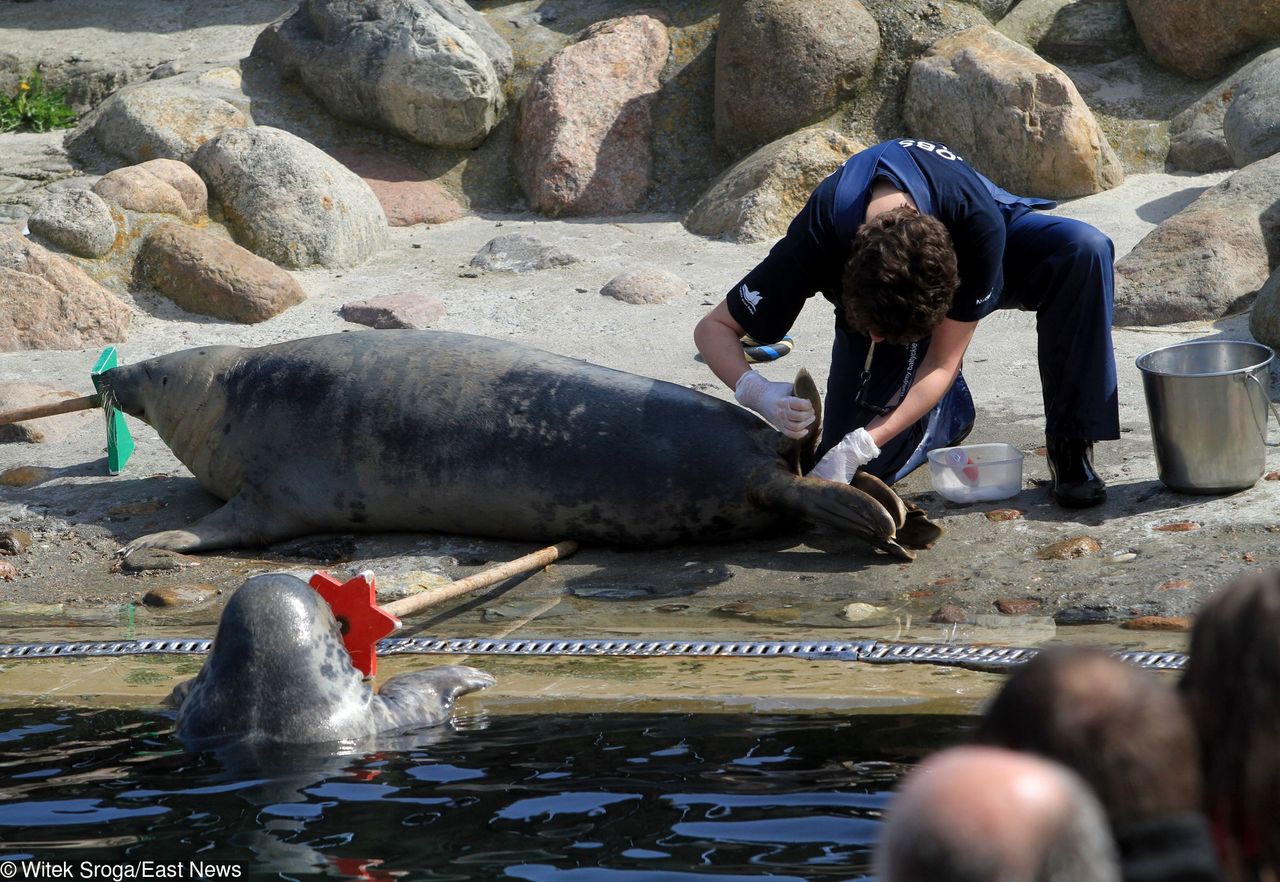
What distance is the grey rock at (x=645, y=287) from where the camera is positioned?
7.30 metres

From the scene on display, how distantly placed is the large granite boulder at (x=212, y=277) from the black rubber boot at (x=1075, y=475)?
13.4ft

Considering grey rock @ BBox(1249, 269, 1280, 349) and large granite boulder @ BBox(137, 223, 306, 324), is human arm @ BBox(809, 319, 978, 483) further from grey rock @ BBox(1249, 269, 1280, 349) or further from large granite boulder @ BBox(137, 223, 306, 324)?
large granite boulder @ BBox(137, 223, 306, 324)

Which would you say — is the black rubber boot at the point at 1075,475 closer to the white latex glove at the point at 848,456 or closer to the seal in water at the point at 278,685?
the white latex glove at the point at 848,456

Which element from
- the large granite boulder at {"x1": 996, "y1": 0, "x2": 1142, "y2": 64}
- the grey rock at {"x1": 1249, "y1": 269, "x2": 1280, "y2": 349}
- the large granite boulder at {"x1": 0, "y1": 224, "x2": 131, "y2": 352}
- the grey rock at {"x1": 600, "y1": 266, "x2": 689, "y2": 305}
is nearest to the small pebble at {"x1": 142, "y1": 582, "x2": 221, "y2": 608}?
the large granite boulder at {"x1": 0, "y1": 224, "x2": 131, "y2": 352}

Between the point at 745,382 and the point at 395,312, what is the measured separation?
3040 millimetres

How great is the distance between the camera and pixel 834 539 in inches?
187

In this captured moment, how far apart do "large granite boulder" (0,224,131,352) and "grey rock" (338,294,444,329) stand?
3.55 feet

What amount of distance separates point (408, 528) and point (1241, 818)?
4.03 meters

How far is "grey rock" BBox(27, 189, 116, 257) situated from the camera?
732 cm

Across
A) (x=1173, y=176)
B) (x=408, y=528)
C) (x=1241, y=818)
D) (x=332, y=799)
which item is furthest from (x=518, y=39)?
(x=1241, y=818)

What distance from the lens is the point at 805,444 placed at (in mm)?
4598

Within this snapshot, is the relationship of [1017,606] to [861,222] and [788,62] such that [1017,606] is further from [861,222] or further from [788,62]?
[788,62]

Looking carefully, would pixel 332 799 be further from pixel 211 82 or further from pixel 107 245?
pixel 211 82

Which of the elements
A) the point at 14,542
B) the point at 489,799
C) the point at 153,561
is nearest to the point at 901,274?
the point at 489,799
